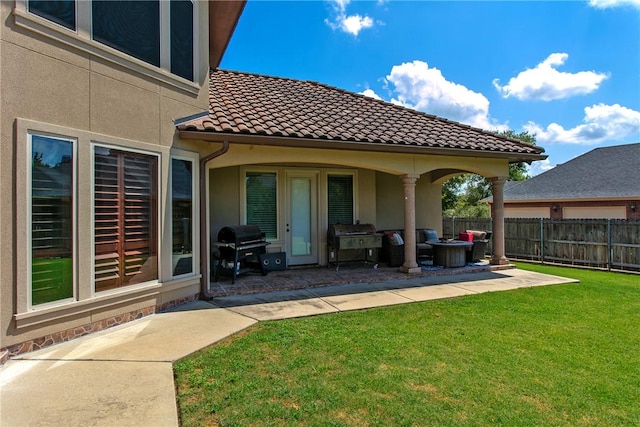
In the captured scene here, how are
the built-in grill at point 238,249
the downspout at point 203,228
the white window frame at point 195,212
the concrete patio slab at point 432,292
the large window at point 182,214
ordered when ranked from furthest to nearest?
the built-in grill at point 238,249 < the concrete patio slab at point 432,292 < the downspout at point 203,228 < the white window frame at point 195,212 < the large window at point 182,214

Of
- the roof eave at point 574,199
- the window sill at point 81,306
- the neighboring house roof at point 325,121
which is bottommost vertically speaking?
the window sill at point 81,306

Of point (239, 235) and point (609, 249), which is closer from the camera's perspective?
point (239, 235)

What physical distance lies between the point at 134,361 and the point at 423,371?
126 inches

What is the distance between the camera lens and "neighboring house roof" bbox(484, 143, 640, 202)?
63.7 ft

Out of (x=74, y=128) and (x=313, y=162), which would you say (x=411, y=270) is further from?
(x=74, y=128)

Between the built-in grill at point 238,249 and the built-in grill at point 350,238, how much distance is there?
196 centimetres

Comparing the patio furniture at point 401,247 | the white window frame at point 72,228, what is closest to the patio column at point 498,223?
the patio furniture at point 401,247

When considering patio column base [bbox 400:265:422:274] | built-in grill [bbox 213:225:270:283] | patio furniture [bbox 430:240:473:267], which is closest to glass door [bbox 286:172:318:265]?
built-in grill [bbox 213:225:270:283]

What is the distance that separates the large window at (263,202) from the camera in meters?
9.75

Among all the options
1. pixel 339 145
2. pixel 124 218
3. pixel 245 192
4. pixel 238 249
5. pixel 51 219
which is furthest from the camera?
pixel 245 192

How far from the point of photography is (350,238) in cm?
953

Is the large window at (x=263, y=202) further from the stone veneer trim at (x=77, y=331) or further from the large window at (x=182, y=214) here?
the stone veneer trim at (x=77, y=331)

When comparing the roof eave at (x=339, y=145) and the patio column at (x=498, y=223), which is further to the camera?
the patio column at (x=498, y=223)

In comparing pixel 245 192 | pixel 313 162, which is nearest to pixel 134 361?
pixel 313 162
